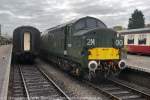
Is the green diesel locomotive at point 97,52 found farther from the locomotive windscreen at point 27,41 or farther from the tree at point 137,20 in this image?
the tree at point 137,20

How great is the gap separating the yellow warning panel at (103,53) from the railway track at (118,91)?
1354 millimetres

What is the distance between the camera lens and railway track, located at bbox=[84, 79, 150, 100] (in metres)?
11.5

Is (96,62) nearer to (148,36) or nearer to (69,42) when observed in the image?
(69,42)

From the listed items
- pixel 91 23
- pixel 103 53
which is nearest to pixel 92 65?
pixel 103 53

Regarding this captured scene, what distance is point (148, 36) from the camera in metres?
27.1

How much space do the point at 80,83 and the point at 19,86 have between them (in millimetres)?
3115

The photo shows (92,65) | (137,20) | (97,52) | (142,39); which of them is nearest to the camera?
(92,65)

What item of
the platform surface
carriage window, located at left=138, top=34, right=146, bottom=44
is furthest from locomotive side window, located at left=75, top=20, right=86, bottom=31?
carriage window, located at left=138, top=34, right=146, bottom=44

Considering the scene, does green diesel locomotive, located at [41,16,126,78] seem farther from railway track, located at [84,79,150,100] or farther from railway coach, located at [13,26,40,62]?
railway coach, located at [13,26,40,62]

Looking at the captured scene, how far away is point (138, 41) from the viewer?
96.6ft

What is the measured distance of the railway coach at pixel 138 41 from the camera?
27609 millimetres

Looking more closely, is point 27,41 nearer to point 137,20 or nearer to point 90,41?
point 90,41

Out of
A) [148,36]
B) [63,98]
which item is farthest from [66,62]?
[148,36]

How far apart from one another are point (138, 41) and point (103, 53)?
1621 centimetres
